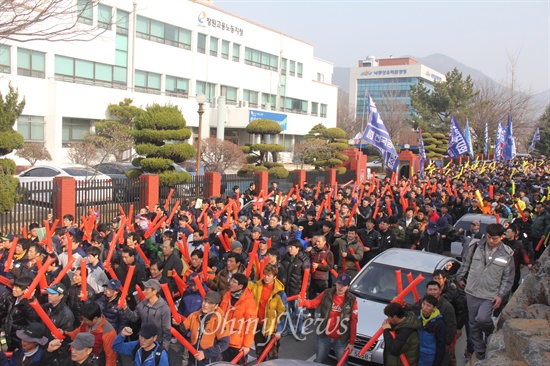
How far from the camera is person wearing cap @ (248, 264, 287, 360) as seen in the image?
6.07 metres

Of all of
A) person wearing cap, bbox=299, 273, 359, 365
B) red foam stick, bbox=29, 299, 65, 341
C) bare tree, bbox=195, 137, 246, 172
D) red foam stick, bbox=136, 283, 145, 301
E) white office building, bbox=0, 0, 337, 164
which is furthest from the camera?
white office building, bbox=0, 0, 337, 164

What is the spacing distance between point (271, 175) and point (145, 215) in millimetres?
10829

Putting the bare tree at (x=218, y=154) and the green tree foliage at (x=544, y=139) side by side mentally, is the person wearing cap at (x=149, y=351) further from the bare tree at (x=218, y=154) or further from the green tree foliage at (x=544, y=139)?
the green tree foliage at (x=544, y=139)

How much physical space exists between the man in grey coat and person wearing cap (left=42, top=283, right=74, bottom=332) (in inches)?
182

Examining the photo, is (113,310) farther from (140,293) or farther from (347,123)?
(347,123)

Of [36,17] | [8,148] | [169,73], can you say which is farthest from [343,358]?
[169,73]

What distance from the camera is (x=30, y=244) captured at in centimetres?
788

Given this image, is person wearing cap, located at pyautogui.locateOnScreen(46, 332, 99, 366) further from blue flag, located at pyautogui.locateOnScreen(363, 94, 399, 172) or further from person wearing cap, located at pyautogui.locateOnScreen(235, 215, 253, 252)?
blue flag, located at pyautogui.locateOnScreen(363, 94, 399, 172)

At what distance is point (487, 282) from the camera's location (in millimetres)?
6180

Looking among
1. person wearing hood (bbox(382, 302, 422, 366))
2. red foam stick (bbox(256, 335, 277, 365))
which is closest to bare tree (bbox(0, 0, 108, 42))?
red foam stick (bbox(256, 335, 277, 365))

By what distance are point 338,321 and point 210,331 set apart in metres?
1.49

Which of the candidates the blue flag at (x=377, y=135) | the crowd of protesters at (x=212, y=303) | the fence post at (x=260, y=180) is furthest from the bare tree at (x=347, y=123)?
the crowd of protesters at (x=212, y=303)

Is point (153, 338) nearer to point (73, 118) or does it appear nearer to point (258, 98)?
point (73, 118)

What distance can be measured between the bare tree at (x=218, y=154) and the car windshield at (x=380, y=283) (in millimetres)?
17485
